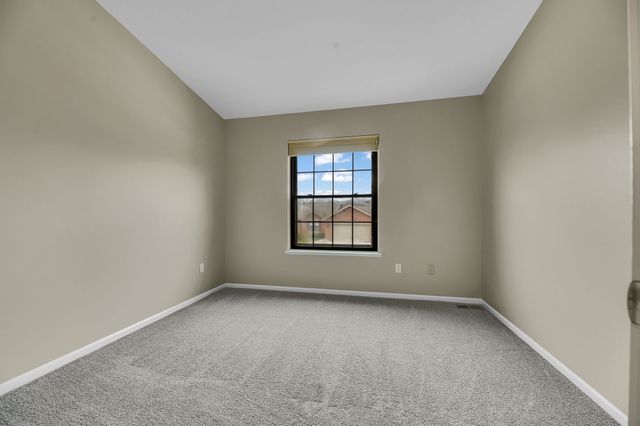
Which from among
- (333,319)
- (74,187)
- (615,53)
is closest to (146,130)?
(74,187)

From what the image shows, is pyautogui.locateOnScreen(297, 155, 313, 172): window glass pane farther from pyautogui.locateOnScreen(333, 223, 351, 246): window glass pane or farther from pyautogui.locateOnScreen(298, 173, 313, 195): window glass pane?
pyautogui.locateOnScreen(333, 223, 351, 246): window glass pane

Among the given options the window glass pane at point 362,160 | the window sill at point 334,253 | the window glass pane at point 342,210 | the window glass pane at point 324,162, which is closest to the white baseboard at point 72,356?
the window sill at point 334,253

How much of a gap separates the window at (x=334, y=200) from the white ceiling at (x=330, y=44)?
0.77 metres

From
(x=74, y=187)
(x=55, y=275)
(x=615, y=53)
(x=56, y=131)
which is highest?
(x=615, y=53)

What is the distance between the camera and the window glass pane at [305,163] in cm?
372

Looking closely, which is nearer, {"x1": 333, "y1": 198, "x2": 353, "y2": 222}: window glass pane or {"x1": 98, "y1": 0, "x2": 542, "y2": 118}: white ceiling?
{"x1": 98, "y1": 0, "x2": 542, "y2": 118}: white ceiling

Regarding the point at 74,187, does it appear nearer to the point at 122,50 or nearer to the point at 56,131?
the point at 56,131

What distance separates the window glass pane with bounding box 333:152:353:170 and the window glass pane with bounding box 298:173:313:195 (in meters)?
0.38

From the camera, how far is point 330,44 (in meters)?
2.34

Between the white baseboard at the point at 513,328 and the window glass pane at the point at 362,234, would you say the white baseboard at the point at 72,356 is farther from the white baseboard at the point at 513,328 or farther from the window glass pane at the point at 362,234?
the window glass pane at the point at 362,234

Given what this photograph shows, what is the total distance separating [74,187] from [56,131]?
38 cm

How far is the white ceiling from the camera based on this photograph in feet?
6.51

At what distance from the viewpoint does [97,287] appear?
2.05 m

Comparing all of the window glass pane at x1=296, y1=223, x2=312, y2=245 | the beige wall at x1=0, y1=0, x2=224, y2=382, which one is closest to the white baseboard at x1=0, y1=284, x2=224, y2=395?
the beige wall at x1=0, y1=0, x2=224, y2=382
